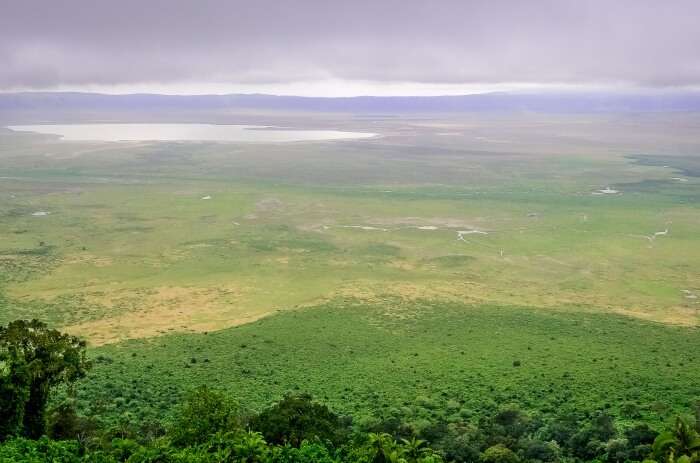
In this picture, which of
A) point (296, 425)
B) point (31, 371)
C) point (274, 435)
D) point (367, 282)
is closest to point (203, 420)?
point (274, 435)

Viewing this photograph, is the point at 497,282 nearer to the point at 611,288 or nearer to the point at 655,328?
the point at 611,288

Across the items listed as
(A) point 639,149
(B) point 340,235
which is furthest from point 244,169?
(A) point 639,149

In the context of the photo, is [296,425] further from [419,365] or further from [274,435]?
[419,365]

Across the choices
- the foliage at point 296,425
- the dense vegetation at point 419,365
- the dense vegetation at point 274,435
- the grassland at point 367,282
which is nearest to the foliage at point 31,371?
the dense vegetation at point 274,435

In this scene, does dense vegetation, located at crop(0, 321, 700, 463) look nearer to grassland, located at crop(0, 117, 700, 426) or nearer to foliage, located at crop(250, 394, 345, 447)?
foliage, located at crop(250, 394, 345, 447)

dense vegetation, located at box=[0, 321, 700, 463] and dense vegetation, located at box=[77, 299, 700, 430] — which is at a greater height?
dense vegetation, located at box=[0, 321, 700, 463]

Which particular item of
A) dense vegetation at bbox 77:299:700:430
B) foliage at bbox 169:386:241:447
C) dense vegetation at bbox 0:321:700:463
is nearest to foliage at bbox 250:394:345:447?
dense vegetation at bbox 0:321:700:463

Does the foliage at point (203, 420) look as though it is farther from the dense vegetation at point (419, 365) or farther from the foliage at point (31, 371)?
the dense vegetation at point (419, 365)
